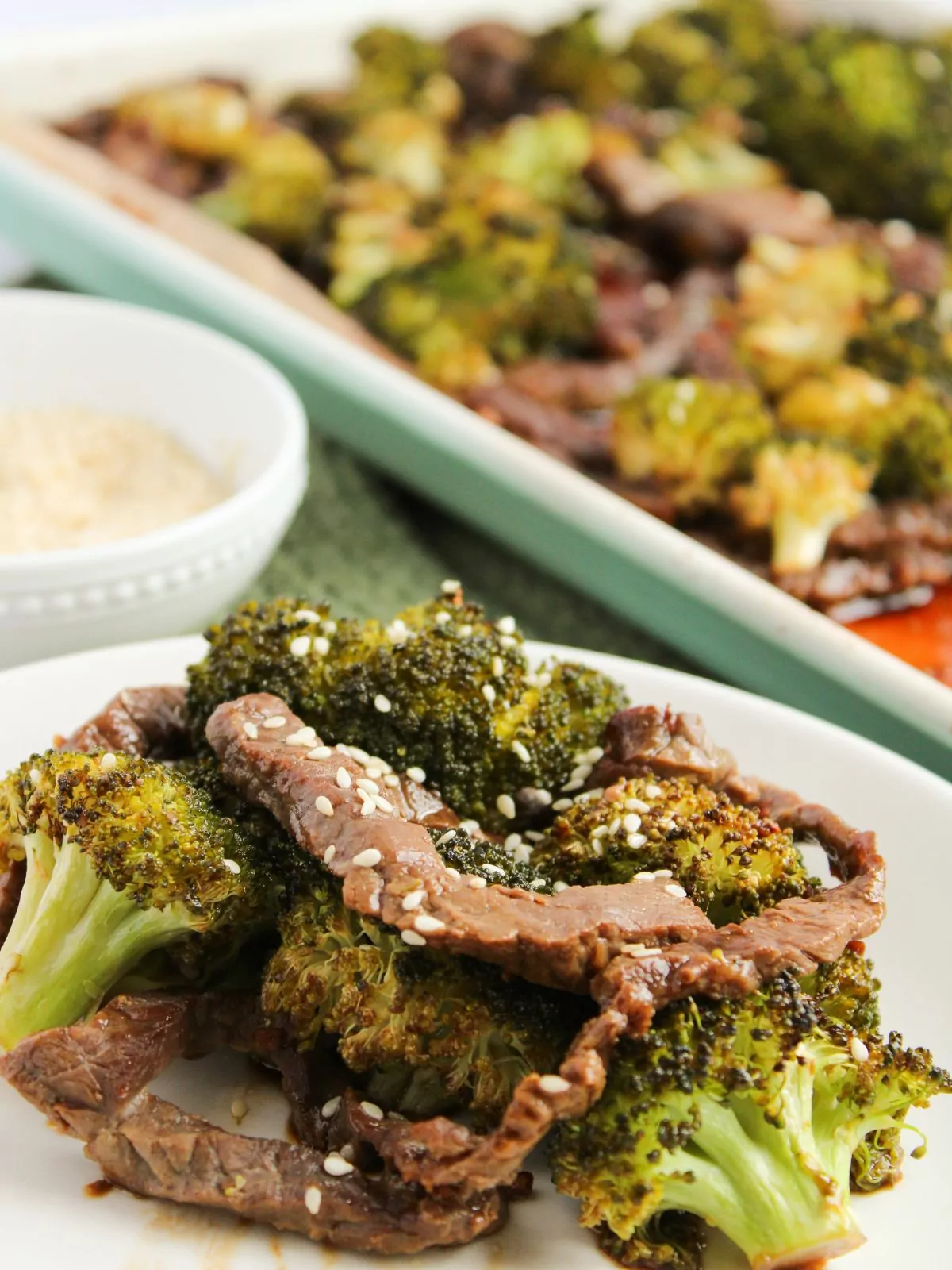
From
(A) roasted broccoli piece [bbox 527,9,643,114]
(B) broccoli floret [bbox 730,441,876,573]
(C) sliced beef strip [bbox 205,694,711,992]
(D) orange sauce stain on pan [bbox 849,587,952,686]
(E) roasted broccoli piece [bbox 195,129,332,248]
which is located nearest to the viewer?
(C) sliced beef strip [bbox 205,694,711,992]

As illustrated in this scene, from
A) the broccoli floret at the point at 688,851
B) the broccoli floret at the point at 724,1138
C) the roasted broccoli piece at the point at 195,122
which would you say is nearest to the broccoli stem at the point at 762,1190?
the broccoli floret at the point at 724,1138

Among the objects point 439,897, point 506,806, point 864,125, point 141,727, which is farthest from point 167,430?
point 864,125

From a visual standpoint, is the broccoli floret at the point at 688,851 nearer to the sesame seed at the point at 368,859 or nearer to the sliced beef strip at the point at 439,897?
the sliced beef strip at the point at 439,897

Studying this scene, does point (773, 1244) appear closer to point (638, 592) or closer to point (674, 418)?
point (638, 592)

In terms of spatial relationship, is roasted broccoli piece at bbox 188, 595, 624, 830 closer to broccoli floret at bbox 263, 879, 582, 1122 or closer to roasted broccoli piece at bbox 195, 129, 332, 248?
broccoli floret at bbox 263, 879, 582, 1122

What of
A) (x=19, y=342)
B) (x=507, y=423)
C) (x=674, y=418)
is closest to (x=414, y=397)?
(x=507, y=423)

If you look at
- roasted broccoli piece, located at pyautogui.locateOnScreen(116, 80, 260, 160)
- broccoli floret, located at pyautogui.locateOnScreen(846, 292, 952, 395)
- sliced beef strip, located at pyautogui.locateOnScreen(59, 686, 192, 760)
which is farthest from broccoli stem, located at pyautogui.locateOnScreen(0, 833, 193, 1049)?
roasted broccoli piece, located at pyautogui.locateOnScreen(116, 80, 260, 160)

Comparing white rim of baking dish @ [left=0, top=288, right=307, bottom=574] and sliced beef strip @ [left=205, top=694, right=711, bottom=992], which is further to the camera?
white rim of baking dish @ [left=0, top=288, right=307, bottom=574]

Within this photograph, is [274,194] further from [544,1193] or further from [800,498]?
[544,1193]
